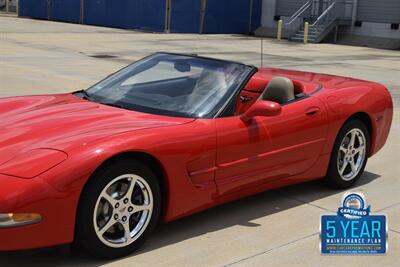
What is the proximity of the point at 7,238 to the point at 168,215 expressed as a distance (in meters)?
1.09

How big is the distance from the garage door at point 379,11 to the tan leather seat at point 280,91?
2767 cm

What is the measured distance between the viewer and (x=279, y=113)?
168 inches

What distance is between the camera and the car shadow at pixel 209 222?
11.5ft

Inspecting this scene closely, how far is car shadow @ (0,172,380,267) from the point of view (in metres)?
3.51

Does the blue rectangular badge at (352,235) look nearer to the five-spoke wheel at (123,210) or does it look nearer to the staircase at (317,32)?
the five-spoke wheel at (123,210)

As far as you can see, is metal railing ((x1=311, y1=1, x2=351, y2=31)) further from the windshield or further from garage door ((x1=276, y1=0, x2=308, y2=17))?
the windshield

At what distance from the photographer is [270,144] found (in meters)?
4.34

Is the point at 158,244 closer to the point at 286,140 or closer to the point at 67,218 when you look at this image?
the point at 67,218

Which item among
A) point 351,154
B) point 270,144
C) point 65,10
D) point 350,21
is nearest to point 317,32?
point 350,21

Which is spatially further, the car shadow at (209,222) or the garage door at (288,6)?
the garage door at (288,6)

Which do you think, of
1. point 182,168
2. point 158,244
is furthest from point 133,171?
point 158,244

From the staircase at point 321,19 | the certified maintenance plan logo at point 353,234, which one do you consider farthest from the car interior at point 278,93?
the staircase at point 321,19

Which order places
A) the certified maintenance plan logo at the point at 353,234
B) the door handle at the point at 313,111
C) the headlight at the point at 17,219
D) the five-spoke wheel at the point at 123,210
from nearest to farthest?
1. the headlight at the point at 17,219
2. the five-spoke wheel at the point at 123,210
3. the certified maintenance plan logo at the point at 353,234
4. the door handle at the point at 313,111

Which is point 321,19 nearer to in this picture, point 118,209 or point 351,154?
point 351,154
